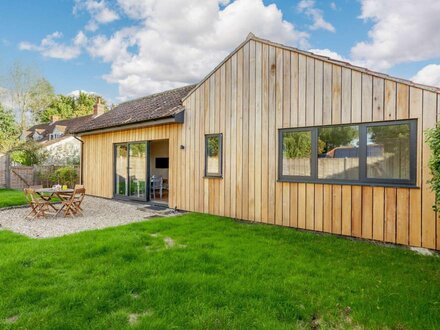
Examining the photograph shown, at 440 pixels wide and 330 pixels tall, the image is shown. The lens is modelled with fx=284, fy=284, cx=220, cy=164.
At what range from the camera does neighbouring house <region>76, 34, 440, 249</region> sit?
523 centimetres

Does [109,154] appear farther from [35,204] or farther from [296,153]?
[296,153]

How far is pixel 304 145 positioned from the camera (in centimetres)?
650

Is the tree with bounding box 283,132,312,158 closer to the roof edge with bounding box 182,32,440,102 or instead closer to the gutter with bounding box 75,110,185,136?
the roof edge with bounding box 182,32,440,102

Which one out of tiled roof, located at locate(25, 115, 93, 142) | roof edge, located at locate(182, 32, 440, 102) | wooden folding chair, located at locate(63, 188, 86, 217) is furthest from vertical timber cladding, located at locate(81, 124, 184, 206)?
tiled roof, located at locate(25, 115, 93, 142)

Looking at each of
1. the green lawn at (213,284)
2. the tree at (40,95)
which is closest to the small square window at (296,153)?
the green lawn at (213,284)

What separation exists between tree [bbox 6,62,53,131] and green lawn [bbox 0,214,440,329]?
97.7 feet

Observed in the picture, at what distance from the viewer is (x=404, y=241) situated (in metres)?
5.29

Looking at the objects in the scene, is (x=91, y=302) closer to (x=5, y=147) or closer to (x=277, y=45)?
(x=277, y=45)

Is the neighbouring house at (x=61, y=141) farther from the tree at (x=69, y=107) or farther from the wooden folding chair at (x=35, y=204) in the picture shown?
the wooden folding chair at (x=35, y=204)

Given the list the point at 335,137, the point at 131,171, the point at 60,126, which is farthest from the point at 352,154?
the point at 60,126

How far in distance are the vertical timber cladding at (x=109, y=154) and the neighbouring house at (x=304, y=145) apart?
82 millimetres

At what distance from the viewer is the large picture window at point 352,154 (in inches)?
208

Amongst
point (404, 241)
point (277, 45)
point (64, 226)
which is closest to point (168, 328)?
point (404, 241)

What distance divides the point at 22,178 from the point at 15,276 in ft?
50.3
